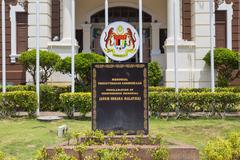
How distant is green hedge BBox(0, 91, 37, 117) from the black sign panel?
5702 millimetres

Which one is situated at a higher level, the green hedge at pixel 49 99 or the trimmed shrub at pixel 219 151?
the green hedge at pixel 49 99

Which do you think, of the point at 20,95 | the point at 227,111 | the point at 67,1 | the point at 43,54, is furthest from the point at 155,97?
the point at 67,1

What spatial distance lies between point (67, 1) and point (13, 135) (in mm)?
10027

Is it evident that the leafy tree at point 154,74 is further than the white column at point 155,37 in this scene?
No

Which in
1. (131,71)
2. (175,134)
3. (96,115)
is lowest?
(175,134)

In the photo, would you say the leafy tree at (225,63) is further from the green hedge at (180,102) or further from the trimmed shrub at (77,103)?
the trimmed shrub at (77,103)

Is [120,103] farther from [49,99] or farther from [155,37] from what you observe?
[155,37]

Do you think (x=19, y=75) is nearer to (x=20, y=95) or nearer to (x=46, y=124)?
(x=20, y=95)

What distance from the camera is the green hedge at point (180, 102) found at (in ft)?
40.5

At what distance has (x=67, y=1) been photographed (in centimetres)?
1833

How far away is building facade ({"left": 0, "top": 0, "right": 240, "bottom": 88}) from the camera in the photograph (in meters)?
18.2

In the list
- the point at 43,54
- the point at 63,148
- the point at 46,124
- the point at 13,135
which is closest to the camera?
the point at 63,148

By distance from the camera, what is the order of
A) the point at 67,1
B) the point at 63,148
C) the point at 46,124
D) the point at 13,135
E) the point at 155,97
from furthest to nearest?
1. the point at 67,1
2. the point at 155,97
3. the point at 46,124
4. the point at 13,135
5. the point at 63,148

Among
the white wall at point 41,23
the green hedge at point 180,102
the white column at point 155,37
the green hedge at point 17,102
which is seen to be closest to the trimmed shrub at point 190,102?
the green hedge at point 180,102
